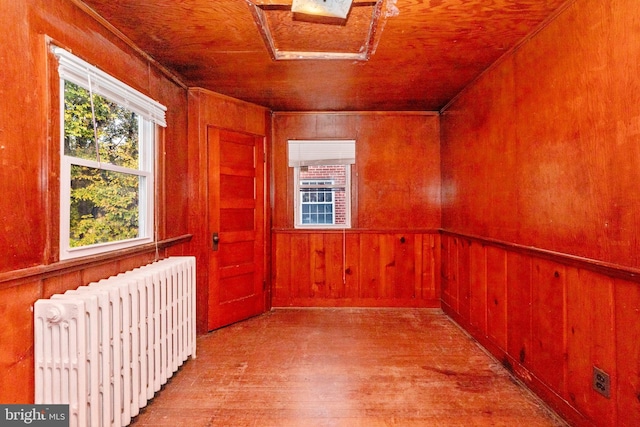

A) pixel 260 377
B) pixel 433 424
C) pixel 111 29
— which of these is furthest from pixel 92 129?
pixel 433 424

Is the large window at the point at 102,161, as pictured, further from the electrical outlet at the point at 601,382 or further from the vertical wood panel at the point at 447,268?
the vertical wood panel at the point at 447,268

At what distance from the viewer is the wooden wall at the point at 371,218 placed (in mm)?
3881

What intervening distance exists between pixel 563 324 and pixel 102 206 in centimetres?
289

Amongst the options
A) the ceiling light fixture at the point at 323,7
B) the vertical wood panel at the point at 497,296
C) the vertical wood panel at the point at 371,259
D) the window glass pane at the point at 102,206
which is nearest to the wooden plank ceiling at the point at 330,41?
the ceiling light fixture at the point at 323,7

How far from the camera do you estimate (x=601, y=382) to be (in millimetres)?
1583

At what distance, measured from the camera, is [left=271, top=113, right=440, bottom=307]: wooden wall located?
153 inches

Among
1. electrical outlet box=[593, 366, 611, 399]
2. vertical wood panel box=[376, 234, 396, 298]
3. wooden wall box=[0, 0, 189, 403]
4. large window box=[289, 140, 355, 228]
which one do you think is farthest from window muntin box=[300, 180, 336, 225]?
electrical outlet box=[593, 366, 611, 399]

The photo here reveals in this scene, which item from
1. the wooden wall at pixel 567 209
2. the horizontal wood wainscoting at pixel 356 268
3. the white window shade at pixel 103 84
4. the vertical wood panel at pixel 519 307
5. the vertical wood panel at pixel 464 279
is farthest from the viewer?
the horizontal wood wainscoting at pixel 356 268

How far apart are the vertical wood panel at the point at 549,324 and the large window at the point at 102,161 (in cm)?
274

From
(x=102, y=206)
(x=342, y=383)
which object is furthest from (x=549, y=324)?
(x=102, y=206)

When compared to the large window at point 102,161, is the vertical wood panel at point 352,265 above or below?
below

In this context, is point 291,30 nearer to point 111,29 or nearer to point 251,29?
point 251,29

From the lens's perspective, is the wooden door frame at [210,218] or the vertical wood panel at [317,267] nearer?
the wooden door frame at [210,218]

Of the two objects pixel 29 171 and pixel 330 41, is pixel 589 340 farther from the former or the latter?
pixel 29 171
